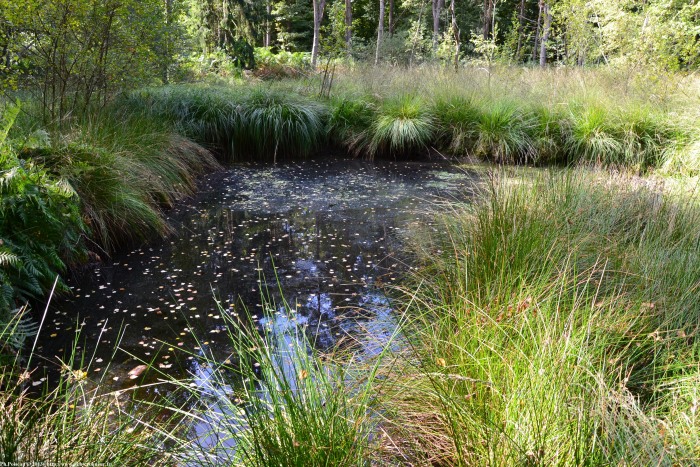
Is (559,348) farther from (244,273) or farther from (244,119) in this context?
(244,119)

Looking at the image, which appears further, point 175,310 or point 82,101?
point 82,101

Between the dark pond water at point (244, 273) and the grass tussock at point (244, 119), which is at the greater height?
the grass tussock at point (244, 119)

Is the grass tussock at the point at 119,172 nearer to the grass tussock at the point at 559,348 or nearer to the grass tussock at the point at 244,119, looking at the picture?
the grass tussock at the point at 244,119

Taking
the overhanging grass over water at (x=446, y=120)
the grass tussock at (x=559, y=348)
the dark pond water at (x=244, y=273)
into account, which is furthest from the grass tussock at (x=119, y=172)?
the grass tussock at (x=559, y=348)

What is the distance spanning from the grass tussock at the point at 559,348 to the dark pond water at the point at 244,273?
1.67 ft

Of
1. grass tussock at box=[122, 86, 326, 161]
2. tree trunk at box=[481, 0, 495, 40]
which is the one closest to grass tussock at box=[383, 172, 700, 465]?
grass tussock at box=[122, 86, 326, 161]

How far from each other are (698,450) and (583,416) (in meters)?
0.34

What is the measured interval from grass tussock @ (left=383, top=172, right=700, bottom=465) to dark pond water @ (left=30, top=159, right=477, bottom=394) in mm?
510

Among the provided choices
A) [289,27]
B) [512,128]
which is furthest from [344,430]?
[289,27]

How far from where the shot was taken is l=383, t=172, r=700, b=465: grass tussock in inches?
58.9

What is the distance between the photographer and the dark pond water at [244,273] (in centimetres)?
290

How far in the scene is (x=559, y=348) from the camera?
5.69 ft

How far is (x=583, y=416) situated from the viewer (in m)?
1.47

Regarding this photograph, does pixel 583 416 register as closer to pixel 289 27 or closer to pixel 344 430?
pixel 344 430
